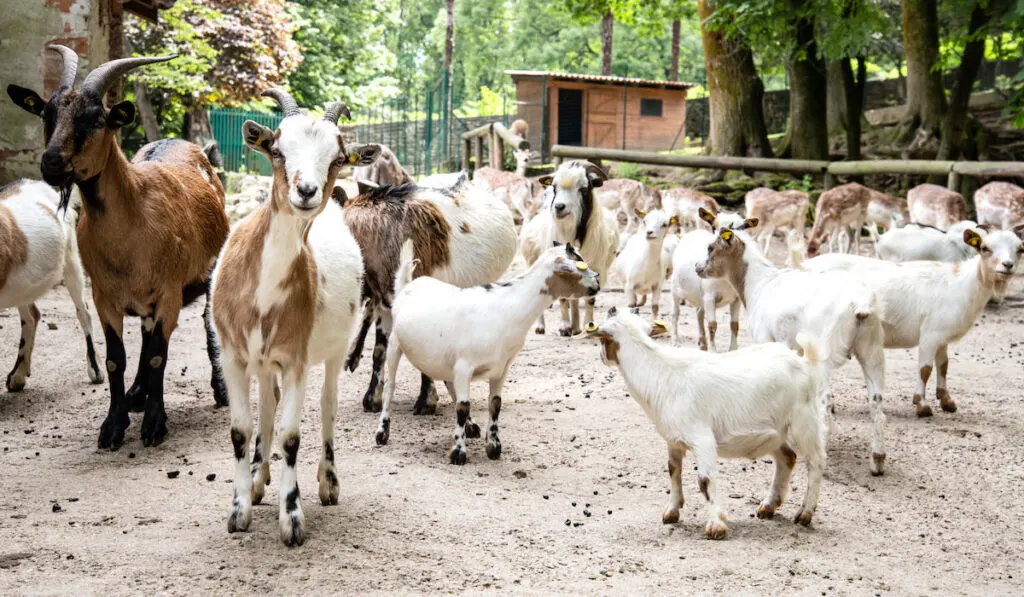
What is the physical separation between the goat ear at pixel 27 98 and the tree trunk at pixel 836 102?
16907 millimetres

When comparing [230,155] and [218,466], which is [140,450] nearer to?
[218,466]

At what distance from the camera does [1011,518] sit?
4.68 m

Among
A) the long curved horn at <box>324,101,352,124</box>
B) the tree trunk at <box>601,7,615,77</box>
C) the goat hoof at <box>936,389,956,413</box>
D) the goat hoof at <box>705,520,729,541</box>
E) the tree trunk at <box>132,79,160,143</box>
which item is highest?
the tree trunk at <box>601,7,615,77</box>

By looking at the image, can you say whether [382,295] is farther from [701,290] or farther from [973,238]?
[973,238]

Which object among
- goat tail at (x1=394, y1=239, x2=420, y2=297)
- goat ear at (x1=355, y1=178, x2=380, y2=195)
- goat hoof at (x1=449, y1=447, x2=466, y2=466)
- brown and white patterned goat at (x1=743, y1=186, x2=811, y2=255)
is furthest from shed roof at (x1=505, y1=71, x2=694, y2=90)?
goat hoof at (x1=449, y1=447, x2=466, y2=466)

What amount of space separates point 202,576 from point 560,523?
155cm

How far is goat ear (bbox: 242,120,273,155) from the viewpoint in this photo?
13.5 feet

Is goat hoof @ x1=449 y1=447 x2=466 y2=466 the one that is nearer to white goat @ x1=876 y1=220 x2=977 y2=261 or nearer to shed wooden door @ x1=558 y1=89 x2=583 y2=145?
white goat @ x1=876 y1=220 x2=977 y2=261

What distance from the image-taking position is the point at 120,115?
17.8ft

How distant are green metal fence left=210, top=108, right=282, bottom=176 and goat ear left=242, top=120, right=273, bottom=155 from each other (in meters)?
21.8

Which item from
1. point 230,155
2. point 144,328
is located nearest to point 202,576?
point 144,328

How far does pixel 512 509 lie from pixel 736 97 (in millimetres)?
A: 14766

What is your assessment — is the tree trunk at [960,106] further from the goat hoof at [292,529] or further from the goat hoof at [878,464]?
the goat hoof at [292,529]

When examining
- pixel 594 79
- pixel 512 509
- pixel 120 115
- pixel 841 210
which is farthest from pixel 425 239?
pixel 594 79
